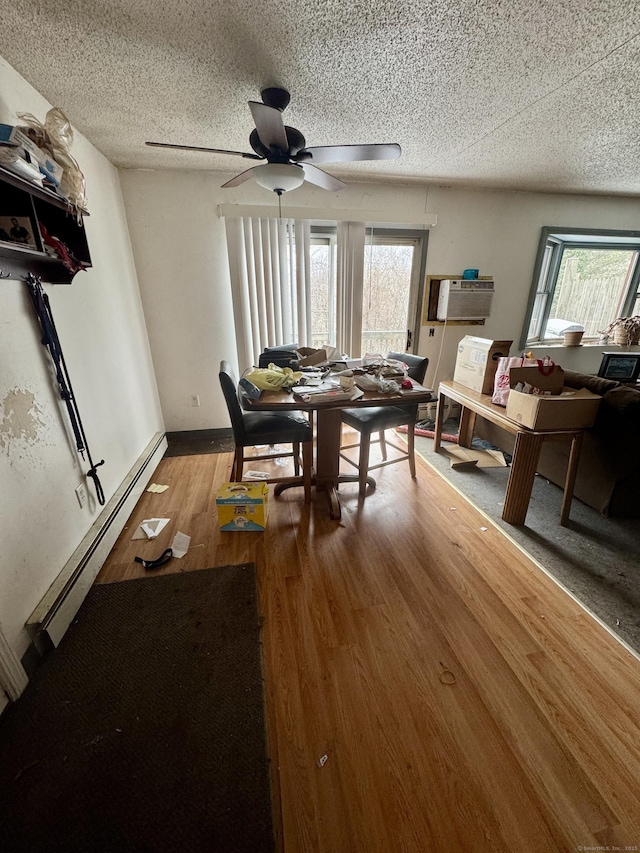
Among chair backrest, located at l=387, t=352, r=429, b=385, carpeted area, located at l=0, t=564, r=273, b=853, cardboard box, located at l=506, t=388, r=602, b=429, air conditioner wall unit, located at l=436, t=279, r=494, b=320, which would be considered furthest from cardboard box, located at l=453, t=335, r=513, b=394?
carpeted area, located at l=0, t=564, r=273, b=853

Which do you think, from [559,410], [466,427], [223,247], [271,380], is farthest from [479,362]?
[223,247]

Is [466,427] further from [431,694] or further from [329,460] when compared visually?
Answer: [431,694]

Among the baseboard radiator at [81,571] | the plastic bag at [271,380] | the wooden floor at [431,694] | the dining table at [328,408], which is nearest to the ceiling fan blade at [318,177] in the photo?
the plastic bag at [271,380]

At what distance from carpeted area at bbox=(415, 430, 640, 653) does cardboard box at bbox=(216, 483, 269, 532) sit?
4.91 ft

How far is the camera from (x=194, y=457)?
9.91 ft

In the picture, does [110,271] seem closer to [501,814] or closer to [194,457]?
[194,457]

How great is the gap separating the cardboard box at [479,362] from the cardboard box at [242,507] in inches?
72.7

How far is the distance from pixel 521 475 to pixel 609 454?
0.54 m

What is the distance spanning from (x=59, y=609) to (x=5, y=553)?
37 centimetres

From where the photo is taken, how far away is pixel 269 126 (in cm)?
151

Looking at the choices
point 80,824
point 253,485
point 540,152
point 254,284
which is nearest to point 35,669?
point 80,824

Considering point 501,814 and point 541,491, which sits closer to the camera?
A: point 501,814

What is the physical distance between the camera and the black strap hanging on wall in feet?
4.73

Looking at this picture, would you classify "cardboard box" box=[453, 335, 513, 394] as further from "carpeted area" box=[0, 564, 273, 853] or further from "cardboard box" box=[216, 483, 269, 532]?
"carpeted area" box=[0, 564, 273, 853]
